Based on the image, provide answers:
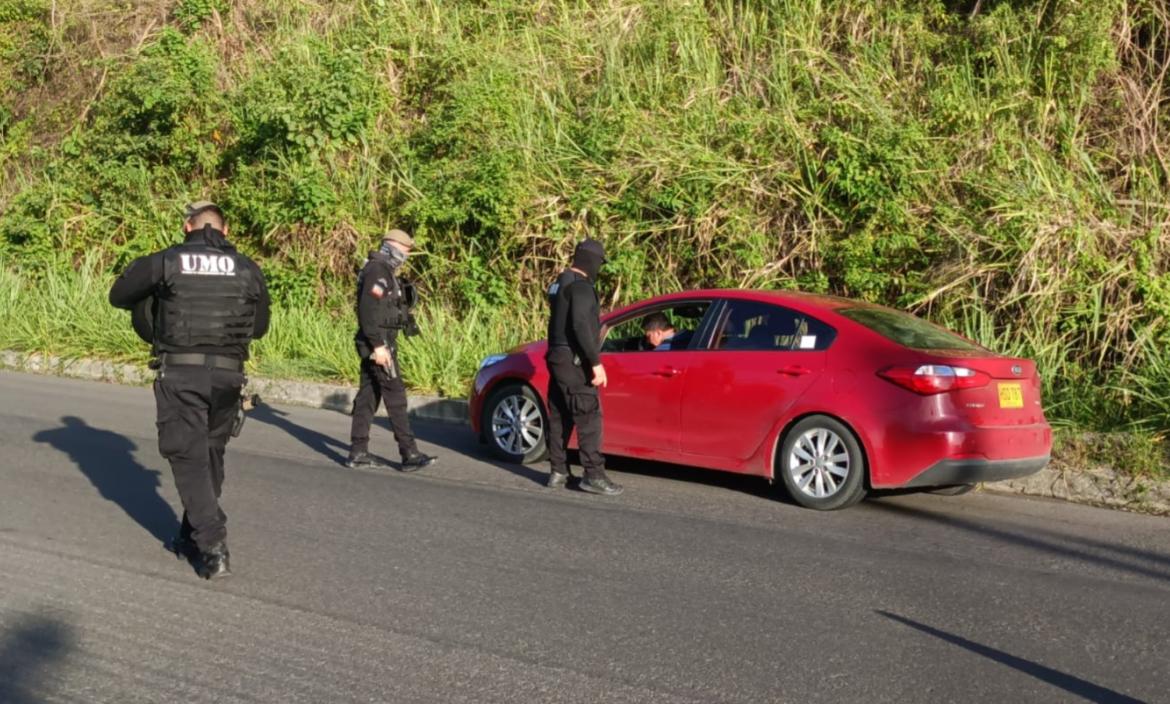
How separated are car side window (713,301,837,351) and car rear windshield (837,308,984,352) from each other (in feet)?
0.84

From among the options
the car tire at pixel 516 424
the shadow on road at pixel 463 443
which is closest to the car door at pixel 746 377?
the shadow on road at pixel 463 443

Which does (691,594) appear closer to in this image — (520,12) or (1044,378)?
(1044,378)

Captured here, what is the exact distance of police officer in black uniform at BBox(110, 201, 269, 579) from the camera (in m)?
6.42

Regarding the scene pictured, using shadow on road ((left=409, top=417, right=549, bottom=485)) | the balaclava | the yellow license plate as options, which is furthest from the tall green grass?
the yellow license plate

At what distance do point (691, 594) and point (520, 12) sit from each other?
1394 centimetres

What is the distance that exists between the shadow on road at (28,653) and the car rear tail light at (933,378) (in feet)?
16.2

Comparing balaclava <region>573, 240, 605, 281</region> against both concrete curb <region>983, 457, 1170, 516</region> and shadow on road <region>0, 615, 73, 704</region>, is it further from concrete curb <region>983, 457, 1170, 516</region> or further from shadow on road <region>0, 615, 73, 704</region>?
shadow on road <region>0, 615, 73, 704</region>

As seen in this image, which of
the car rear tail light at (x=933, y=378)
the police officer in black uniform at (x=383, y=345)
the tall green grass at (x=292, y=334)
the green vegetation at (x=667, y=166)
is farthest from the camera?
the tall green grass at (x=292, y=334)

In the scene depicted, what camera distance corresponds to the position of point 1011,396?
8.50m

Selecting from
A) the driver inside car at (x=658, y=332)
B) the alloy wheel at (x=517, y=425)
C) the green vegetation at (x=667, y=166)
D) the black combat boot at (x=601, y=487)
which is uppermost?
the green vegetation at (x=667, y=166)

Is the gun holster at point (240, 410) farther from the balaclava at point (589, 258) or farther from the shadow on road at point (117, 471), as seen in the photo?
the balaclava at point (589, 258)

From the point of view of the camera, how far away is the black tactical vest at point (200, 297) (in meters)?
6.40

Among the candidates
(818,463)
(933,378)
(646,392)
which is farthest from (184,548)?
(933,378)

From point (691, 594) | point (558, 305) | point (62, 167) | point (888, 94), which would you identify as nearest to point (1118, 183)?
point (888, 94)
